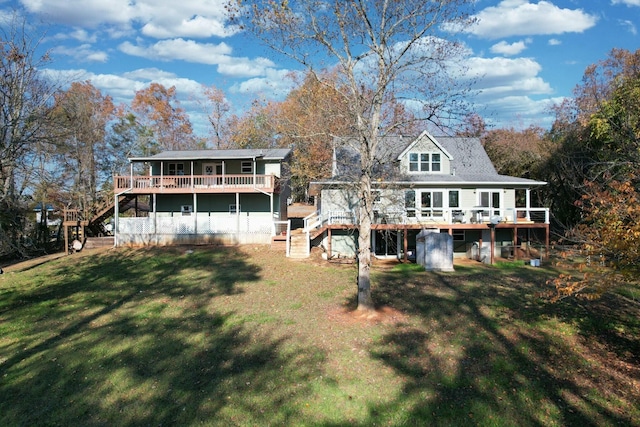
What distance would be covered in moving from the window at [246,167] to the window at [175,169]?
4.42 metres

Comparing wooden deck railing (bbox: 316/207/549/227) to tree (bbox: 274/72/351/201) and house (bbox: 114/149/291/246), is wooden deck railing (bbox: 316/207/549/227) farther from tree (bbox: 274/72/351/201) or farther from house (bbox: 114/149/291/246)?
tree (bbox: 274/72/351/201)

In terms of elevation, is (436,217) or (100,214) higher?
(100,214)

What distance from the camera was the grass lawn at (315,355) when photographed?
695cm

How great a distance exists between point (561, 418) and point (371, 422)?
3.30 metres

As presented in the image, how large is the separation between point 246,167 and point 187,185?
4.37m

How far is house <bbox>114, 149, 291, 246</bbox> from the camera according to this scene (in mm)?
23531

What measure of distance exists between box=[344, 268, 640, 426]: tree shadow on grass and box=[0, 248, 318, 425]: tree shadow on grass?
88.4 inches

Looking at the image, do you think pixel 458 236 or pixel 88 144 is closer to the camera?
pixel 458 236

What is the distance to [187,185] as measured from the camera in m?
25.5

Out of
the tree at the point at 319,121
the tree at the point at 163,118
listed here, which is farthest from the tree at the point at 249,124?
the tree at the point at 319,121

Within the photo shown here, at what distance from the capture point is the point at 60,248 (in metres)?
25.5

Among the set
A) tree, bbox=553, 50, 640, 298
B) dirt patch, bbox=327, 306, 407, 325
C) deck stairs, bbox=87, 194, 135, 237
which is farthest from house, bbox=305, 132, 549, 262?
deck stairs, bbox=87, 194, 135, 237

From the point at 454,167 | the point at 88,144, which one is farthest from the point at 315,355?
the point at 88,144

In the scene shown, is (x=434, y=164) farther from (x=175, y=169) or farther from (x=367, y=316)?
(x=175, y=169)
